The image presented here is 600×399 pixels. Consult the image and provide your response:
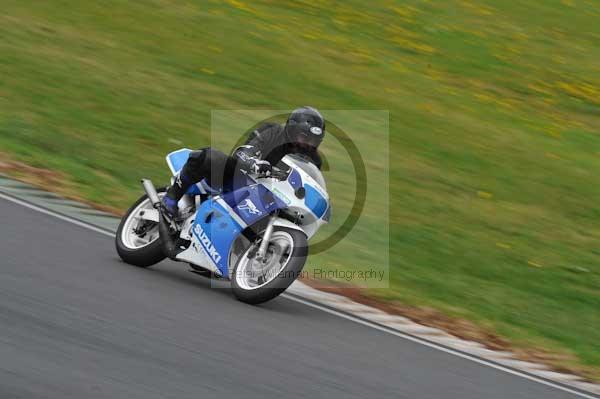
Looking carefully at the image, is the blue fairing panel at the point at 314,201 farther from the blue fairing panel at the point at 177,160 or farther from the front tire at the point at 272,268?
the blue fairing panel at the point at 177,160

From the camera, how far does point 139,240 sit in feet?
31.4

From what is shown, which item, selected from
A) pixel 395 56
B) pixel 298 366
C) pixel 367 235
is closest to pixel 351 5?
pixel 395 56

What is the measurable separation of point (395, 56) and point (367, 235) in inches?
384

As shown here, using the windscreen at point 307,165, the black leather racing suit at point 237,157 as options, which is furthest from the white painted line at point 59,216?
the windscreen at point 307,165

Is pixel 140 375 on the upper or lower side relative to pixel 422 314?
upper

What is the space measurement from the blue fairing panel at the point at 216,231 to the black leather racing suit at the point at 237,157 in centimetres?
24

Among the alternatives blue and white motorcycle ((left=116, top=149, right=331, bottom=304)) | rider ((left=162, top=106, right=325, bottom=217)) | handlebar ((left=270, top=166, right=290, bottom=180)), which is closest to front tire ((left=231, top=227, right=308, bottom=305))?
blue and white motorcycle ((left=116, top=149, right=331, bottom=304))

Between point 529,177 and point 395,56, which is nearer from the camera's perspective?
point 529,177

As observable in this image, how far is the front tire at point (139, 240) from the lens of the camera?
928cm

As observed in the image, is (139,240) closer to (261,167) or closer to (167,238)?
(167,238)

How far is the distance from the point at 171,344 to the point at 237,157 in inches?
91.6

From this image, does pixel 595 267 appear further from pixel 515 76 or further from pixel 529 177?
pixel 515 76

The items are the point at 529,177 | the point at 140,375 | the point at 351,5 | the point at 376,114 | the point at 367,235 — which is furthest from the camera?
the point at 351,5

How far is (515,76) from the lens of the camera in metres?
22.6
